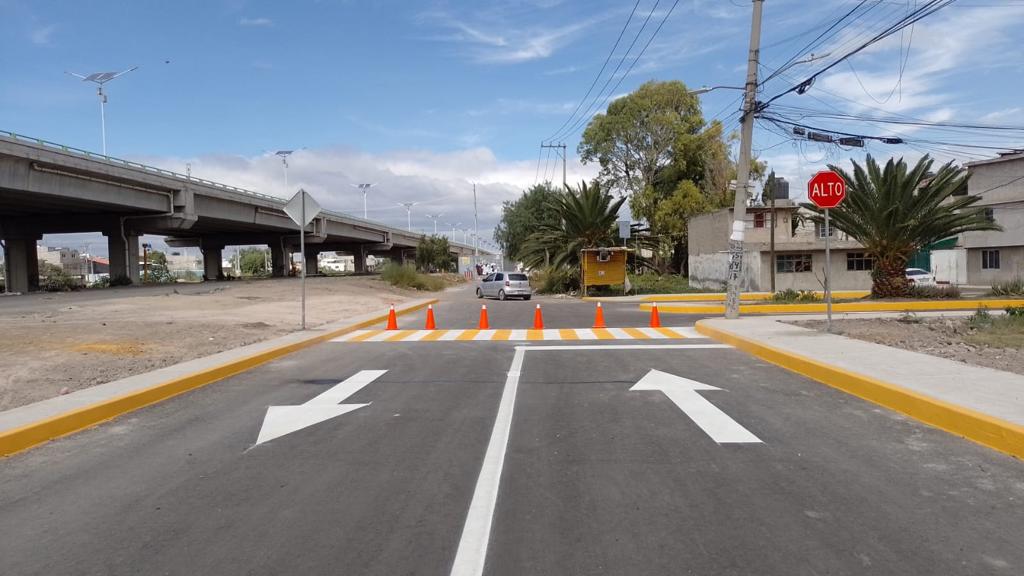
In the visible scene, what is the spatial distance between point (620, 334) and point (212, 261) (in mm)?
64695

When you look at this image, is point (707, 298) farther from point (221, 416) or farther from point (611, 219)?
point (221, 416)

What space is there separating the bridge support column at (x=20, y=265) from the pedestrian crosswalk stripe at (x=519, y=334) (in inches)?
1539

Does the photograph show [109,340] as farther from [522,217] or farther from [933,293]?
[522,217]

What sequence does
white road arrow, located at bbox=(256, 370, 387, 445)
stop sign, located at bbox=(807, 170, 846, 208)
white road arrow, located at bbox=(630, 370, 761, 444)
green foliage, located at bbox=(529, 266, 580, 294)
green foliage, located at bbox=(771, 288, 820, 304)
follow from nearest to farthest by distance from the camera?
white road arrow, located at bbox=(630, 370, 761, 444) < white road arrow, located at bbox=(256, 370, 387, 445) < stop sign, located at bbox=(807, 170, 846, 208) < green foliage, located at bbox=(771, 288, 820, 304) < green foliage, located at bbox=(529, 266, 580, 294)

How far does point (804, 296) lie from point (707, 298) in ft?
23.5

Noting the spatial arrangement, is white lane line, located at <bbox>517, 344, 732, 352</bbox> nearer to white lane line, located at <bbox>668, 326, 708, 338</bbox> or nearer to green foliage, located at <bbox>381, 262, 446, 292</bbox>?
white lane line, located at <bbox>668, 326, 708, 338</bbox>

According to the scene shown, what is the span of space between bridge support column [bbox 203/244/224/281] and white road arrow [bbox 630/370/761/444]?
68.7m

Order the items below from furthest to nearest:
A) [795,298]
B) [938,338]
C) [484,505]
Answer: [795,298]
[938,338]
[484,505]

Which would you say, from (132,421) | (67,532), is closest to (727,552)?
(67,532)

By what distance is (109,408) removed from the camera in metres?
7.52

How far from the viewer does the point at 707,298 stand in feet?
99.3

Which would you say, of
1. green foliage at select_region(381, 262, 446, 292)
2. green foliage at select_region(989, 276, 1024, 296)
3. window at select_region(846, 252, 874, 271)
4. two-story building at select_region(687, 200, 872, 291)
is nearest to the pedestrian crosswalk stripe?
green foliage at select_region(989, 276, 1024, 296)

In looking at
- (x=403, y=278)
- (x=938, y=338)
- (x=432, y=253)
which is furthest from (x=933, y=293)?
(x=432, y=253)

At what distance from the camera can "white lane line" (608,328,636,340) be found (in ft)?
49.3
